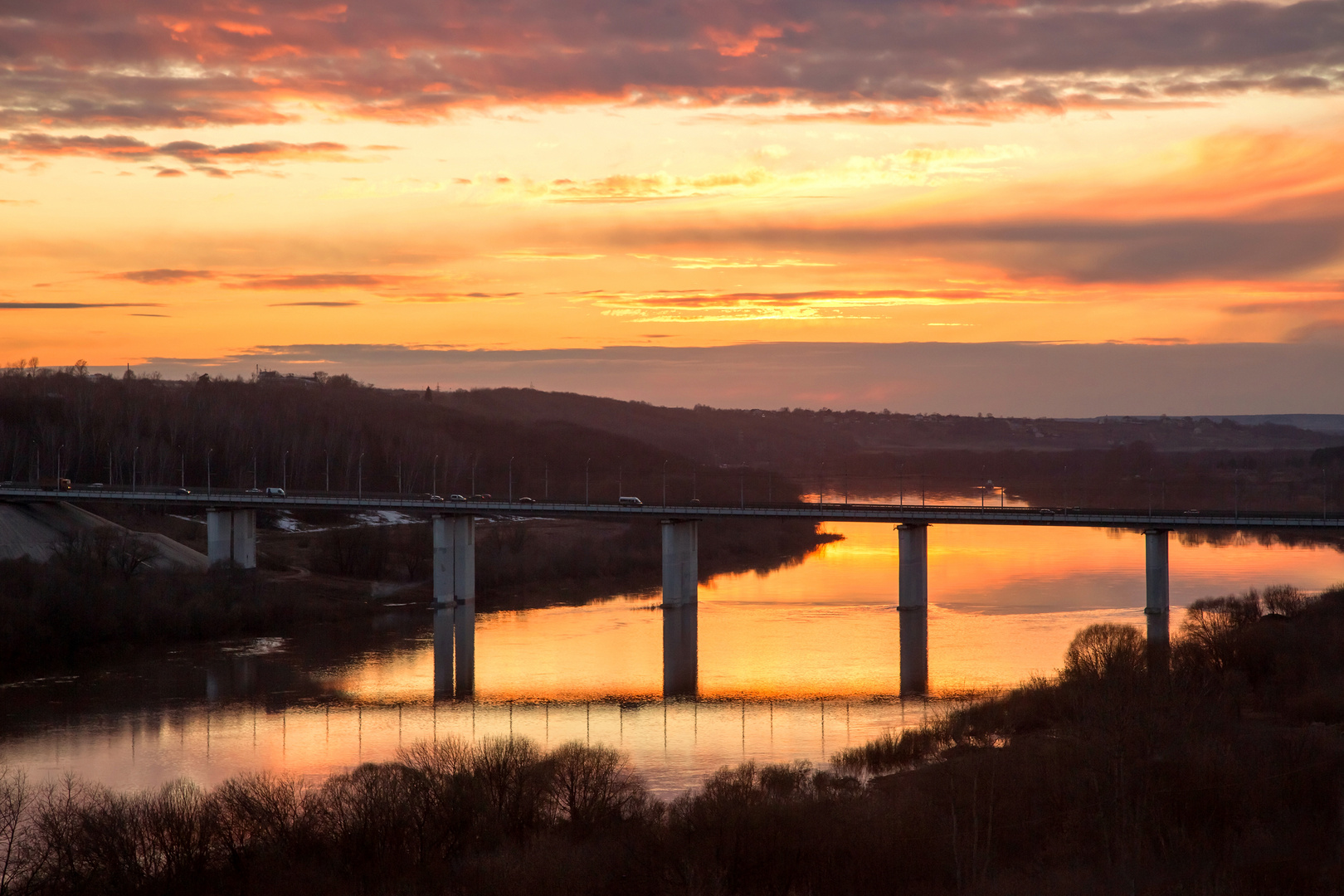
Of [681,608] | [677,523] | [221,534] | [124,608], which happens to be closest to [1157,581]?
[681,608]

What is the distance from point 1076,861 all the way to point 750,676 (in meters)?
26.6

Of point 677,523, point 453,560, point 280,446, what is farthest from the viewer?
point 280,446

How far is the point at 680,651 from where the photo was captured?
2149 inches

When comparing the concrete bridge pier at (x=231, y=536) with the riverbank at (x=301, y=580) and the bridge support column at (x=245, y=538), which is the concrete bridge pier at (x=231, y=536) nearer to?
the bridge support column at (x=245, y=538)

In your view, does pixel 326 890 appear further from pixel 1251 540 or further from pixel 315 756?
pixel 1251 540

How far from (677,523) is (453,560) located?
12705mm

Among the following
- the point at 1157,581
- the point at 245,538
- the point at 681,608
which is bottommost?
the point at 681,608

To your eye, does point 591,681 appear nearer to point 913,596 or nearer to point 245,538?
point 913,596

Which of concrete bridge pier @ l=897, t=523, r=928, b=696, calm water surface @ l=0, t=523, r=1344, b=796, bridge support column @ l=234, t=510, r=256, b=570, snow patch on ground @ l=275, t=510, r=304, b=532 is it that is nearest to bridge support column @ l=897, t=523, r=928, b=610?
concrete bridge pier @ l=897, t=523, r=928, b=696

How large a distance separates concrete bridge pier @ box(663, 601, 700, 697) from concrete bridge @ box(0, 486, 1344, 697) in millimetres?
118

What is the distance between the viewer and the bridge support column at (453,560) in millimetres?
71562

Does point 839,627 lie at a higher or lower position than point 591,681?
higher

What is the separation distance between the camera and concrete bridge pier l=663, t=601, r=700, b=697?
1830 inches

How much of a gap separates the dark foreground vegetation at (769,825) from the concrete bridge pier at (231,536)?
157 ft
